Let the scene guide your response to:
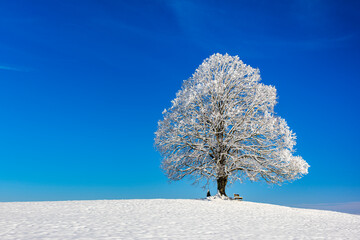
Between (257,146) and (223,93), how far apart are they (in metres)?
5.03

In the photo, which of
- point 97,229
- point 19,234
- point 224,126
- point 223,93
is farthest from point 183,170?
point 19,234

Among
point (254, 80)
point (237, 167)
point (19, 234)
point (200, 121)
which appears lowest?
point (19, 234)

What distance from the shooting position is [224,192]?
83.1ft

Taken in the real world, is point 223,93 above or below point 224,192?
above

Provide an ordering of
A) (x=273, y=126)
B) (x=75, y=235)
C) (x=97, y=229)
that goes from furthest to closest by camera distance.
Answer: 1. (x=273, y=126)
2. (x=97, y=229)
3. (x=75, y=235)

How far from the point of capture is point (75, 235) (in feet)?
32.3

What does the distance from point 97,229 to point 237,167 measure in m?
15.3

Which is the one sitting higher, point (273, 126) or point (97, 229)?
point (273, 126)

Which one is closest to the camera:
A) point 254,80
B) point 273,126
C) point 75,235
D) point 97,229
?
point 75,235

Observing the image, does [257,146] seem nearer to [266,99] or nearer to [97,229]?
[266,99]

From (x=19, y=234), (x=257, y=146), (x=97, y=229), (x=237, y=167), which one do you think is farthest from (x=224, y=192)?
(x=19, y=234)

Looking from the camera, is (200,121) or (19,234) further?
(200,121)

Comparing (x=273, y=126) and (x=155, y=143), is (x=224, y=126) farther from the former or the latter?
(x=155, y=143)

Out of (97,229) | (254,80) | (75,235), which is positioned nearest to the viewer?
(75,235)
